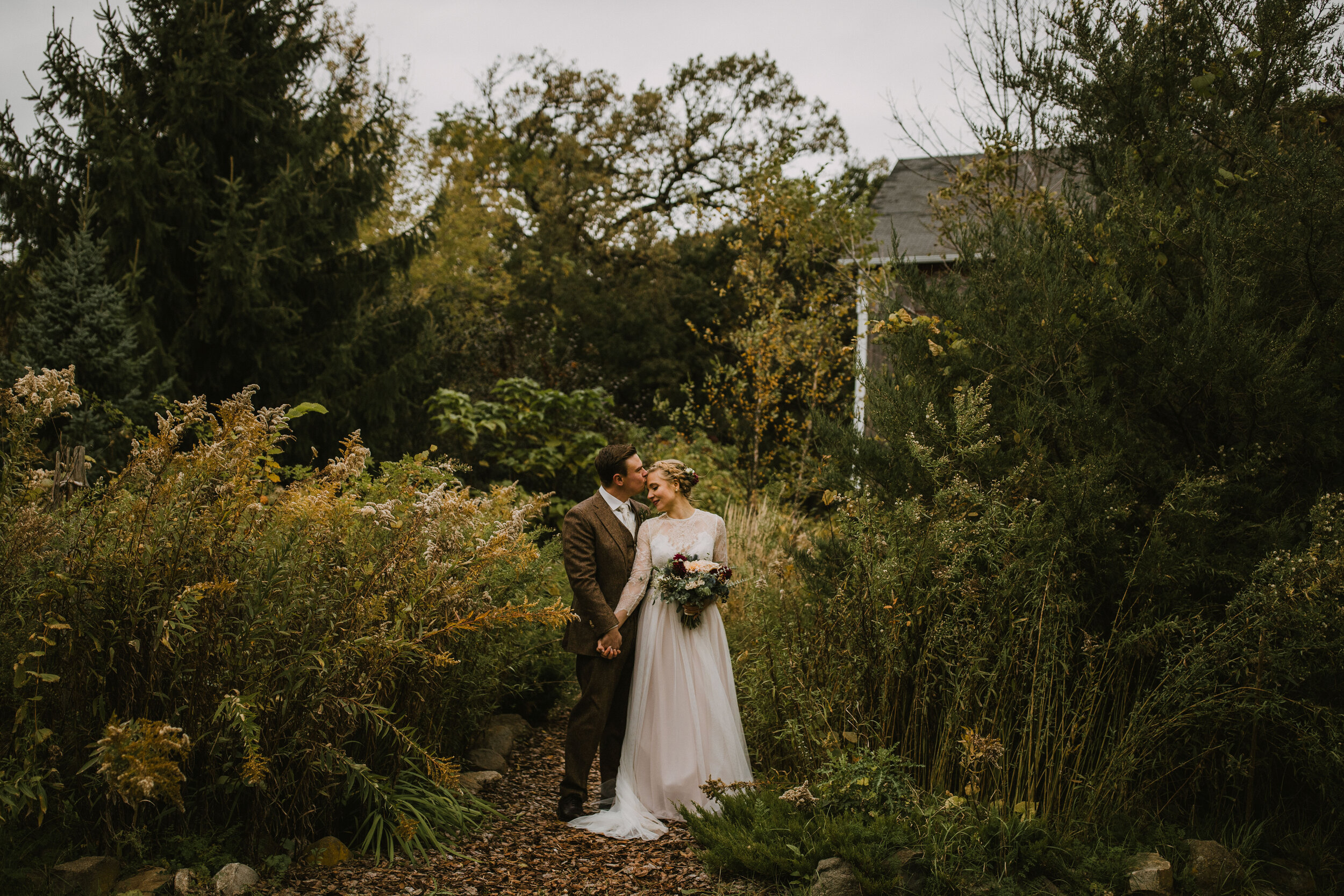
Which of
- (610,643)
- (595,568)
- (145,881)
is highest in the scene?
(595,568)

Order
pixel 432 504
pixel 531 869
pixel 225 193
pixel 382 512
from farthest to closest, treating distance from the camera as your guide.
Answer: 1. pixel 225 193
2. pixel 531 869
3. pixel 432 504
4. pixel 382 512

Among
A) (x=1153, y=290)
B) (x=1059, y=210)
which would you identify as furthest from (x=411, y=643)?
(x=1059, y=210)

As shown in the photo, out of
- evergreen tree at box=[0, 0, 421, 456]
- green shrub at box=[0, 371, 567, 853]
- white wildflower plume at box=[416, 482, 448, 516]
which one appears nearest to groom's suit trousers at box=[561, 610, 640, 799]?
green shrub at box=[0, 371, 567, 853]

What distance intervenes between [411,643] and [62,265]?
7899 mm

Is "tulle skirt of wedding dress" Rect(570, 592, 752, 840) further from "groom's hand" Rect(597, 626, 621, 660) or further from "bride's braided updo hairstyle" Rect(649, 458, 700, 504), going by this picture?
"bride's braided updo hairstyle" Rect(649, 458, 700, 504)

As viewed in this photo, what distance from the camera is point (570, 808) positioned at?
4.43m

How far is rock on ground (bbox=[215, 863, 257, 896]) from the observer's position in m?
3.11

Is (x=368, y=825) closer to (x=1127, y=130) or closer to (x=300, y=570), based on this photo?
(x=300, y=570)

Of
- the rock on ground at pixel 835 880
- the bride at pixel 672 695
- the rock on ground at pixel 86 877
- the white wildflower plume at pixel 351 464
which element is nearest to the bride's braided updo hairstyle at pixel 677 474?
the bride at pixel 672 695

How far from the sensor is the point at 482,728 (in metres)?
5.07

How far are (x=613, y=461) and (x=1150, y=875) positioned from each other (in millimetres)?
3051

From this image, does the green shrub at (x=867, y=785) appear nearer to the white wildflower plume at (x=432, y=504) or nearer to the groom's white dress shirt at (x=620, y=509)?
the groom's white dress shirt at (x=620, y=509)

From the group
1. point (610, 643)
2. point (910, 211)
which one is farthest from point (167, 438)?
point (910, 211)

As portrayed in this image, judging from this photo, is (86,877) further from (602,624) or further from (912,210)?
(912,210)
